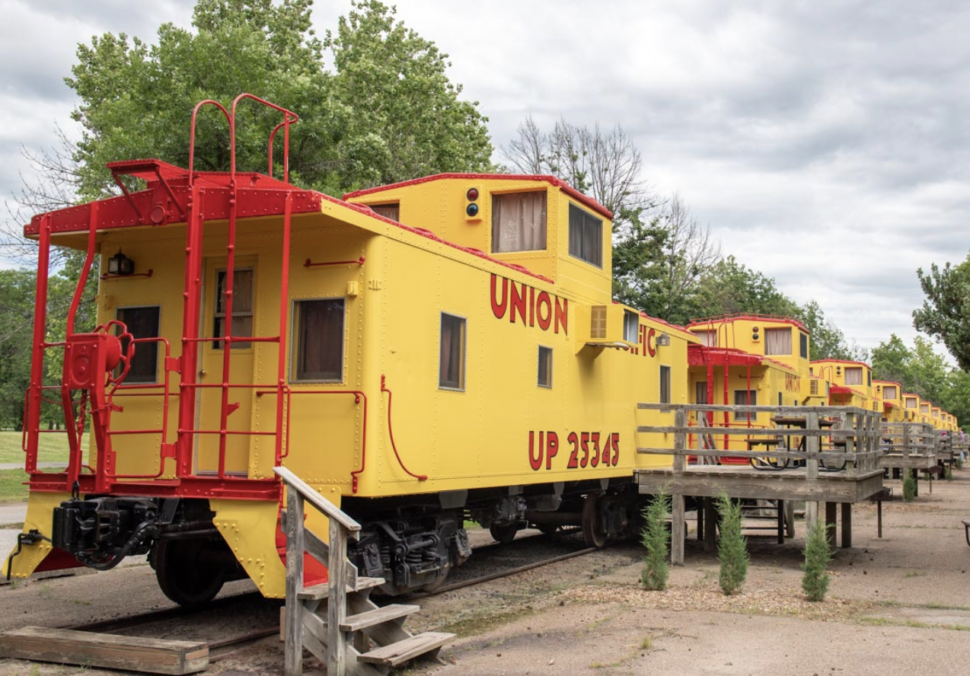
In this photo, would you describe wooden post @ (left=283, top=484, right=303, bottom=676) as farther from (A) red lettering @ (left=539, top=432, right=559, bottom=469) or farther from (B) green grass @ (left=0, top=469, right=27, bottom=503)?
(B) green grass @ (left=0, top=469, right=27, bottom=503)

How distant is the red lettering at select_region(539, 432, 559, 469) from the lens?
11219 mm

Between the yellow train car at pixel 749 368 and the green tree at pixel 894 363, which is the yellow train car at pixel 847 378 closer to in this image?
the yellow train car at pixel 749 368

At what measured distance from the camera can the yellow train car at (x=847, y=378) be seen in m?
36.3

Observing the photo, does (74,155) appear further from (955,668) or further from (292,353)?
(955,668)

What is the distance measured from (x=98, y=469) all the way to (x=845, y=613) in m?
6.84

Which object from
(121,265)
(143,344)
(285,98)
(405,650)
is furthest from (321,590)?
(285,98)

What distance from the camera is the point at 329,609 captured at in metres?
6.59

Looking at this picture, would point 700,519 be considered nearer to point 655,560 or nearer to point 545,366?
point 655,560

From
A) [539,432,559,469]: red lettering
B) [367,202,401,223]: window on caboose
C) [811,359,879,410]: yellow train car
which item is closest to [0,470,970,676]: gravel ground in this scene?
[539,432,559,469]: red lettering

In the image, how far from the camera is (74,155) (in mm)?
20469

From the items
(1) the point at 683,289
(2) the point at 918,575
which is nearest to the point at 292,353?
(2) the point at 918,575

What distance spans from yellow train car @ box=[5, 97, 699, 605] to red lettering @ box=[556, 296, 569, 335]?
0.42 m

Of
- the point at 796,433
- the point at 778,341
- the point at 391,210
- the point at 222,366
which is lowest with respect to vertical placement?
the point at 796,433

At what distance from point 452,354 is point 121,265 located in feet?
10.2
